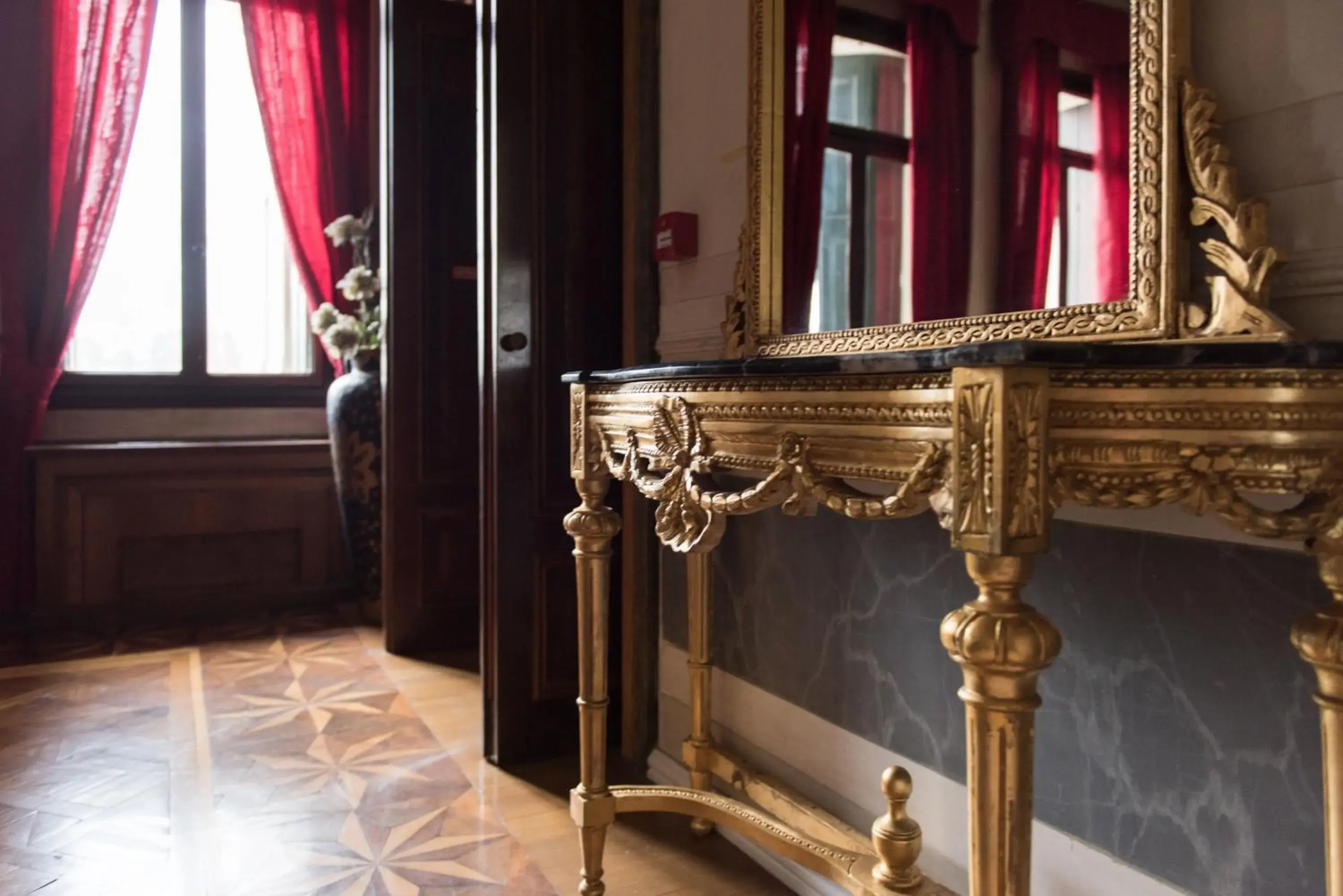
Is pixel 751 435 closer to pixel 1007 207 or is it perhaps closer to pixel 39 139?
pixel 1007 207

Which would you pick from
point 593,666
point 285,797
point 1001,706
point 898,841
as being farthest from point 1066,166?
point 285,797

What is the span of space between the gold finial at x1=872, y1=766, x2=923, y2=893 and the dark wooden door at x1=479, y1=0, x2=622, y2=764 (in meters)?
1.32

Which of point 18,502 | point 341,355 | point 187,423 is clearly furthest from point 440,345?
point 18,502

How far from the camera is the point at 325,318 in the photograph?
407cm

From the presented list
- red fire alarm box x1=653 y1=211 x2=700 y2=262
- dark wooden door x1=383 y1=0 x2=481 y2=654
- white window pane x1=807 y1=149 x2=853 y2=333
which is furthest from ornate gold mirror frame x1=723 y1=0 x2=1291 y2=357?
dark wooden door x1=383 y1=0 x2=481 y2=654

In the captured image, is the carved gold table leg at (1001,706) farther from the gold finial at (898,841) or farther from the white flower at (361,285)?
the white flower at (361,285)

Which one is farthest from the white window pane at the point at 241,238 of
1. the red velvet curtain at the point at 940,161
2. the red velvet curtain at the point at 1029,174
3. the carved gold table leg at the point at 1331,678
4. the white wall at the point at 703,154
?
the carved gold table leg at the point at 1331,678

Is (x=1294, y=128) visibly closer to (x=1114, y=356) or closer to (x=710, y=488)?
(x=1114, y=356)

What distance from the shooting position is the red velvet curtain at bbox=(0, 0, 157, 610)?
3.94 m

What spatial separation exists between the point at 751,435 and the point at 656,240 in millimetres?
1172

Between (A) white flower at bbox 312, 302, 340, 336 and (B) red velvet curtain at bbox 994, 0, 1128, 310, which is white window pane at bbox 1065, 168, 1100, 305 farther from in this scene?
(A) white flower at bbox 312, 302, 340, 336

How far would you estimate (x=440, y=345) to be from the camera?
3.64 metres

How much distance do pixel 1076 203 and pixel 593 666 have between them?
108cm

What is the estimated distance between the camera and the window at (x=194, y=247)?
4.34 m
